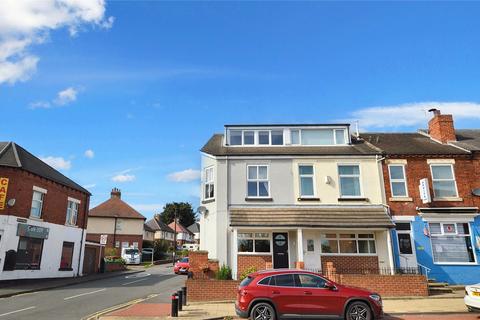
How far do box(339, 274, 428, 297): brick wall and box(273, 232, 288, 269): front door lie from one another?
3482 mm

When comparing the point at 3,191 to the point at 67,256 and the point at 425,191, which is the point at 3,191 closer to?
the point at 67,256

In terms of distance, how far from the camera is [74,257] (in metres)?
27.8

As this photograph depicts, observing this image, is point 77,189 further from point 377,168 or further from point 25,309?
point 377,168

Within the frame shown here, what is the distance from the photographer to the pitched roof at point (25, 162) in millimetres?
22128

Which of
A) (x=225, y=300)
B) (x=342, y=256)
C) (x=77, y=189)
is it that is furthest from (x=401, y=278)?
(x=77, y=189)

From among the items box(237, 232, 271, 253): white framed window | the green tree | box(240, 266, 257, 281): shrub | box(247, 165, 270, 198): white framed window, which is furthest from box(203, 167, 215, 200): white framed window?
the green tree

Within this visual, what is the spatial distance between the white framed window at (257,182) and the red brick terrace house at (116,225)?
3313 cm

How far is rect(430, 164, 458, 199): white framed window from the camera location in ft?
63.3

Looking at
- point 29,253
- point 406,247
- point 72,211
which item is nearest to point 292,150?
point 406,247

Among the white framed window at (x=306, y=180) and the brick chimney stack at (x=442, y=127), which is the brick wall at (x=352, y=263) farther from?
the brick chimney stack at (x=442, y=127)

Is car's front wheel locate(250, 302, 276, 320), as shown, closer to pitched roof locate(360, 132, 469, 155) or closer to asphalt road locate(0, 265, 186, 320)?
asphalt road locate(0, 265, 186, 320)

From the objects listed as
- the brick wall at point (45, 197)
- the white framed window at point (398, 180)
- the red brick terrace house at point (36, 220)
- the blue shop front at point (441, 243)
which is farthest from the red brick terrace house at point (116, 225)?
the blue shop front at point (441, 243)

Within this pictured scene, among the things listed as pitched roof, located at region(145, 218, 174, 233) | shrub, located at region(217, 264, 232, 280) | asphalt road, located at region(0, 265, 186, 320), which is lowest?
asphalt road, located at region(0, 265, 186, 320)

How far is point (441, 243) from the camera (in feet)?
60.7
